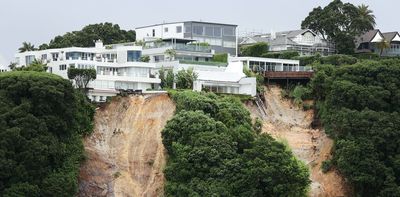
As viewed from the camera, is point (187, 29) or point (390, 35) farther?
point (390, 35)

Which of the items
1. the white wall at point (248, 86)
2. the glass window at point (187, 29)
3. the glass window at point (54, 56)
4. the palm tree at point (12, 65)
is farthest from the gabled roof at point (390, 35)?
the palm tree at point (12, 65)

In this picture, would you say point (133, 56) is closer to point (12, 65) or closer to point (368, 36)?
point (12, 65)

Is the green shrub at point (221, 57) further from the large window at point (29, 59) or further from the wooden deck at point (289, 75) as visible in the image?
the large window at point (29, 59)

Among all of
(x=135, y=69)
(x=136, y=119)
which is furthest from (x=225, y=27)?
(x=136, y=119)

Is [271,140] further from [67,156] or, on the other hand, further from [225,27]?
[225,27]

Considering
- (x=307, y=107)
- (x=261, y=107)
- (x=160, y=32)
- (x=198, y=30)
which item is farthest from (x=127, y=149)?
(x=160, y=32)
